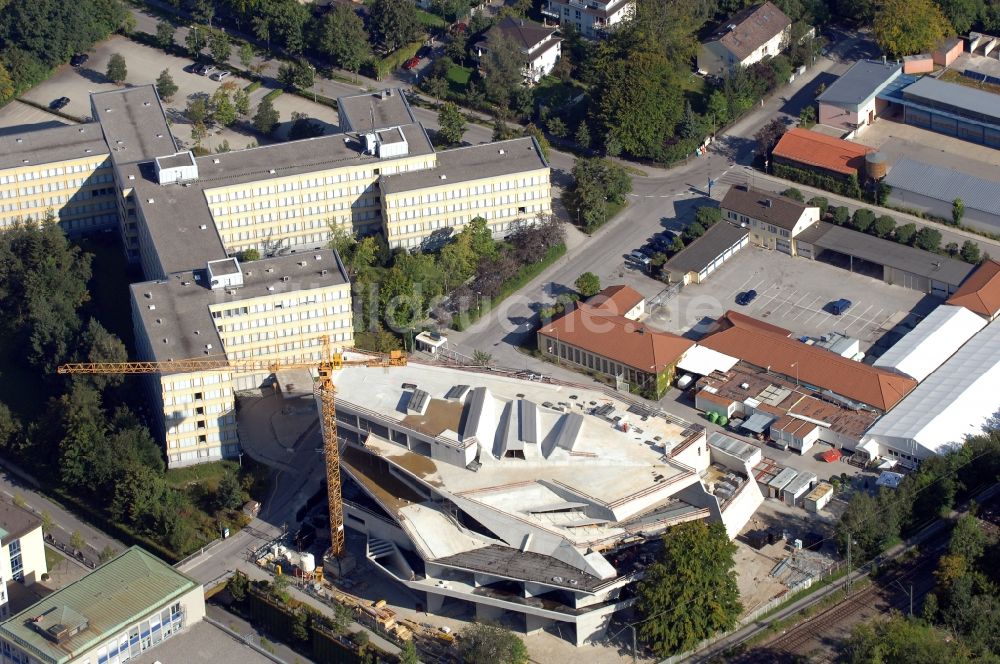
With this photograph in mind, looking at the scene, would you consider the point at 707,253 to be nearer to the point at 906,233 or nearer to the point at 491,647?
the point at 906,233

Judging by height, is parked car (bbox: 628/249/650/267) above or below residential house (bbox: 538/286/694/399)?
above

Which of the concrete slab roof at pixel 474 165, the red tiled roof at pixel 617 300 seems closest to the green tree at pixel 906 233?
the red tiled roof at pixel 617 300

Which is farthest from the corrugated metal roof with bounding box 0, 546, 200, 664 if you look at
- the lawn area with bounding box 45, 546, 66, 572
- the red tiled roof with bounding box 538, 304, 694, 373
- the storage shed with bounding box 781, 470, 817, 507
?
the storage shed with bounding box 781, 470, 817, 507

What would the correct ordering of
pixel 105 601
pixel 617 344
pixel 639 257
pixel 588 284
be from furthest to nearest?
1. pixel 639 257
2. pixel 588 284
3. pixel 617 344
4. pixel 105 601

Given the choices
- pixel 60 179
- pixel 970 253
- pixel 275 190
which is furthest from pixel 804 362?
pixel 60 179

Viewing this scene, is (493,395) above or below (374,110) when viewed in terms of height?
below

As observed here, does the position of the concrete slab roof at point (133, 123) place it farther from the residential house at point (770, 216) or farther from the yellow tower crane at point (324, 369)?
the residential house at point (770, 216)

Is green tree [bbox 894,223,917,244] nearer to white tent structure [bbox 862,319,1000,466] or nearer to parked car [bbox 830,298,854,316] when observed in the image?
parked car [bbox 830,298,854,316]

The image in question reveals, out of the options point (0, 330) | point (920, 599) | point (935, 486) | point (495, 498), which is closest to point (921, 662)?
point (920, 599)

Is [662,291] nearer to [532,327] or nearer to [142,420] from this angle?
[532,327]
